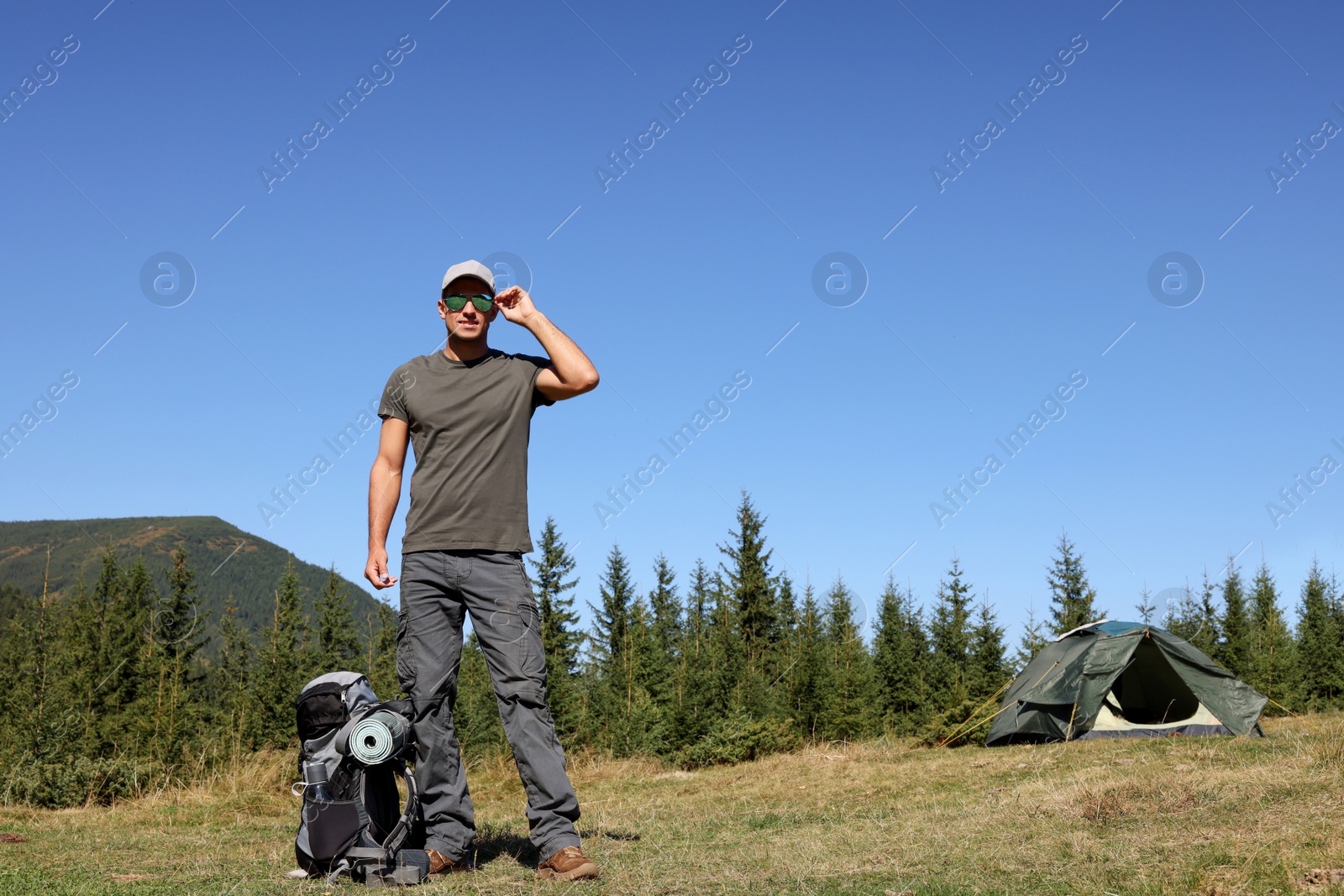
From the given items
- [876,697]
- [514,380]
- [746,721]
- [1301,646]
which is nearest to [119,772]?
[514,380]

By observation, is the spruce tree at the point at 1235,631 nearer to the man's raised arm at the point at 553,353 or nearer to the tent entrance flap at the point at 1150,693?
the tent entrance flap at the point at 1150,693

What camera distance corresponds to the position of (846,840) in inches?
167

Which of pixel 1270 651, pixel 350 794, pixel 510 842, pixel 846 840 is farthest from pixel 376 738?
pixel 1270 651

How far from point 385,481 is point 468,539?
527mm

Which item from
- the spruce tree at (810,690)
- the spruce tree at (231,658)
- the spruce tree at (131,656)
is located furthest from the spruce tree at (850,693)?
the spruce tree at (231,658)

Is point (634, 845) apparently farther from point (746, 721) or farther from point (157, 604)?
point (157, 604)

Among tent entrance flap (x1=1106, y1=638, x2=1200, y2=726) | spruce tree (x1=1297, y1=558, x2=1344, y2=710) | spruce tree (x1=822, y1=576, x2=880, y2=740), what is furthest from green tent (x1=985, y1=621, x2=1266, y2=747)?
spruce tree (x1=1297, y1=558, x2=1344, y2=710)

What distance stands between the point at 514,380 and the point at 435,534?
0.71 m

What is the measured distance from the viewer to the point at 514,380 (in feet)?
13.0

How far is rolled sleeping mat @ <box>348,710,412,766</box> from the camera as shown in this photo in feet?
11.4

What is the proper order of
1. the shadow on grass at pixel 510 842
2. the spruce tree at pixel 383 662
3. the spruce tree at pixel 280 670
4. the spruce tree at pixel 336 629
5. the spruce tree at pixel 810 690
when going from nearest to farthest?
the shadow on grass at pixel 510 842, the spruce tree at pixel 810 690, the spruce tree at pixel 280 670, the spruce tree at pixel 383 662, the spruce tree at pixel 336 629

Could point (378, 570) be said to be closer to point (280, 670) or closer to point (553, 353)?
point (553, 353)

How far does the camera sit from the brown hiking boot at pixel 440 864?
11.8 ft

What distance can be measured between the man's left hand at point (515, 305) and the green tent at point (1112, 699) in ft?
38.2
